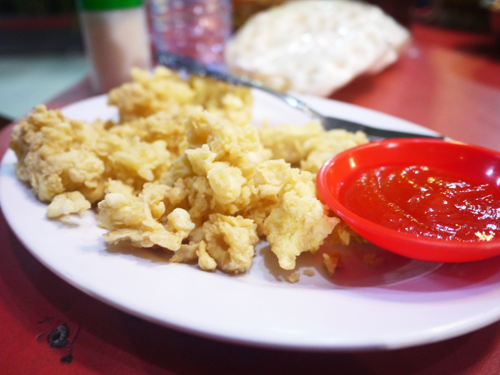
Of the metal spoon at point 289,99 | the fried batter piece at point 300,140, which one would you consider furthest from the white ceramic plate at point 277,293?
the metal spoon at point 289,99

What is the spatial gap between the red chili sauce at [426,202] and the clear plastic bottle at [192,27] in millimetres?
2547

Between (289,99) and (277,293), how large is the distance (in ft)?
4.42

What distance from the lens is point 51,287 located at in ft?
3.79

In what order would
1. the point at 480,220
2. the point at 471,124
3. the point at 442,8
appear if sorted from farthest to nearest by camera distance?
1. the point at 442,8
2. the point at 471,124
3. the point at 480,220

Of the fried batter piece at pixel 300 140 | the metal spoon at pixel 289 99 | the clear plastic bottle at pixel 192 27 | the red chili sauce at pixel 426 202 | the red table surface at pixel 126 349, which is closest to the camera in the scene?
the red table surface at pixel 126 349

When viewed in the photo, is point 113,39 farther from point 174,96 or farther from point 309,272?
point 309,272

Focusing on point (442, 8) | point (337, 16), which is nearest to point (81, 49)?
point (337, 16)

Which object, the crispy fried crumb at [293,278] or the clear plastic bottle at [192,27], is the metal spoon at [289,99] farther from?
the clear plastic bottle at [192,27]

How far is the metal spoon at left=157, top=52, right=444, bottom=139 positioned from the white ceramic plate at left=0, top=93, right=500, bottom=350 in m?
0.70

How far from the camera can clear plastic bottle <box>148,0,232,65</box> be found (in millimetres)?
3264

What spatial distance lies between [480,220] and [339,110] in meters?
1.14

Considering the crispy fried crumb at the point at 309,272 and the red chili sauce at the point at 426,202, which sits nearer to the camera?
the red chili sauce at the point at 426,202

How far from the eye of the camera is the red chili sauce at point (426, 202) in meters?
1.05

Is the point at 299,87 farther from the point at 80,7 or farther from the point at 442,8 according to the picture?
the point at 442,8
